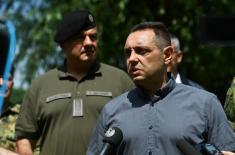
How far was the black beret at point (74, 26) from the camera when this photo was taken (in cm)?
573

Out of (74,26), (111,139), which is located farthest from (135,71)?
(74,26)

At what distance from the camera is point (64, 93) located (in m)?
5.64

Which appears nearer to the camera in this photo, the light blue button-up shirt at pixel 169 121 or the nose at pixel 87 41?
the light blue button-up shirt at pixel 169 121

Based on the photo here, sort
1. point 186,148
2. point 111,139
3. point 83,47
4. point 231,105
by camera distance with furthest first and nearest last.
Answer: point 83,47, point 231,105, point 111,139, point 186,148

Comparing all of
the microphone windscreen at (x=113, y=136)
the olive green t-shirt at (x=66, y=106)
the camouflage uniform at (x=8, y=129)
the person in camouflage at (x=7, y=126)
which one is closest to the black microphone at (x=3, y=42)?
the microphone windscreen at (x=113, y=136)

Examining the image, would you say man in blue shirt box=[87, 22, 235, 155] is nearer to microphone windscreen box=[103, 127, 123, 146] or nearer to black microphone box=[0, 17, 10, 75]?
microphone windscreen box=[103, 127, 123, 146]

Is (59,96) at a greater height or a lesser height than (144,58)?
lesser

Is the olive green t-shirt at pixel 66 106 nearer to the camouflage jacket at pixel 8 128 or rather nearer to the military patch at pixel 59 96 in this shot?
the military patch at pixel 59 96

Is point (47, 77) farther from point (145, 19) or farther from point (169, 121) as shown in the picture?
point (145, 19)

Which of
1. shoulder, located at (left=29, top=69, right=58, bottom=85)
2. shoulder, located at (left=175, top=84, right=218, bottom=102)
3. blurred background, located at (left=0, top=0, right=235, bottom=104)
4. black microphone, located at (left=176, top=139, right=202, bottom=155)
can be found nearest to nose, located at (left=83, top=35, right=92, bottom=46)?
shoulder, located at (left=29, top=69, right=58, bottom=85)

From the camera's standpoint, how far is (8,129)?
665cm

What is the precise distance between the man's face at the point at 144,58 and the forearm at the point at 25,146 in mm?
1360

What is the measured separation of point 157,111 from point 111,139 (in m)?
0.36

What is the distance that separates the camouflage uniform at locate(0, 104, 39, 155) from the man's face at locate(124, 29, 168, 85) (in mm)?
2184
